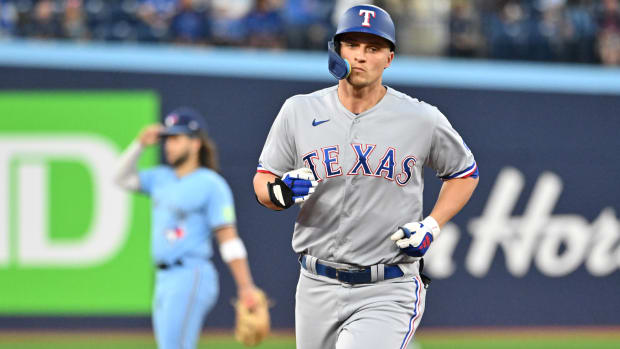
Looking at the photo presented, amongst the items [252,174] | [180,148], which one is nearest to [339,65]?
[180,148]

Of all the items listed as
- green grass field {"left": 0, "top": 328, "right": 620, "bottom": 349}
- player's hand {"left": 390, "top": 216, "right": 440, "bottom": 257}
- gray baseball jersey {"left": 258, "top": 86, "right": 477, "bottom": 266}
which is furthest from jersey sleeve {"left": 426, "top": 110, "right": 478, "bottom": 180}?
green grass field {"left": 0, "top": 328, "right": 620, "bottom": 349}

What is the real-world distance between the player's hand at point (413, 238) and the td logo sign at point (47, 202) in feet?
20.7

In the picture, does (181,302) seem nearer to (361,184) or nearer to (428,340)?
(361,184)

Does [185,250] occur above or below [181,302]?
→ above

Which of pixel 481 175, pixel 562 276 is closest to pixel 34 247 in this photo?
pixel 481 175

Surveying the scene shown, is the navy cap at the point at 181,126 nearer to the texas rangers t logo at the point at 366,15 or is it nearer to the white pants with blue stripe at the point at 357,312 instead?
the white pants with blue stripe at the point at 357,312

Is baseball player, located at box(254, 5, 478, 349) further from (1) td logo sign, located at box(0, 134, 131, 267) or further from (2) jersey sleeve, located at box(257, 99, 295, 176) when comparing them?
(1) td logo sign, located at box(0, 134, 131, 267)

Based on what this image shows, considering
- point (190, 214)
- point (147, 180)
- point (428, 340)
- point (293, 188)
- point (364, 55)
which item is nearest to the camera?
point (293, 188)

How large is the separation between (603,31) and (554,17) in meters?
0.72

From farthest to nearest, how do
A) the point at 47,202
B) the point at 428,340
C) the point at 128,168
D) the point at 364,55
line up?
1. the point at 428,340
2. the point at 47,202
3. the point at 128,168
4. the point at 364,55

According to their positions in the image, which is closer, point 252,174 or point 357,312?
point 357,312

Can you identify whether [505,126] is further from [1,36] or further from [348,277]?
[348,277]

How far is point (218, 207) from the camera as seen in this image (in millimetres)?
6250

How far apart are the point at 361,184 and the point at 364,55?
1.79 ft
